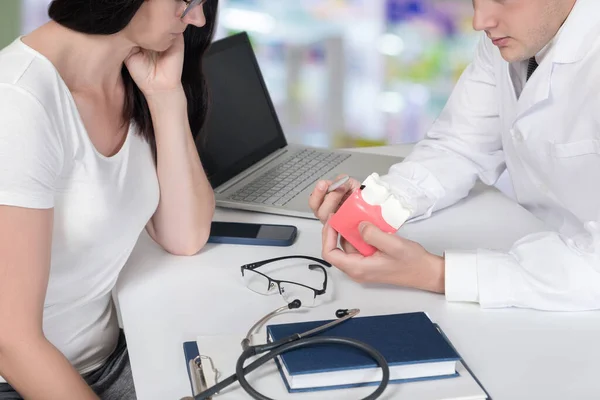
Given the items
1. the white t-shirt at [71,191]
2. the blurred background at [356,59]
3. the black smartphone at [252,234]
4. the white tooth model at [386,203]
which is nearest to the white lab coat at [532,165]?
the white tooth model at [386,203]

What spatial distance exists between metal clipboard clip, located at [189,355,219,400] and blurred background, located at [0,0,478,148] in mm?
2611

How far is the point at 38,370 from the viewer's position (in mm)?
1043

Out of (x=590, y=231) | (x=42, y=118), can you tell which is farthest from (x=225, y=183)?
(x=590, y=231)

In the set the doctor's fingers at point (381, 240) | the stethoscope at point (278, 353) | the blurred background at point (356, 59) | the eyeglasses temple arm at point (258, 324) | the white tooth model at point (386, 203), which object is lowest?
the blurred background at point (356, 59)

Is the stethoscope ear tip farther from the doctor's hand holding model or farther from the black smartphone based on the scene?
the black smartphone

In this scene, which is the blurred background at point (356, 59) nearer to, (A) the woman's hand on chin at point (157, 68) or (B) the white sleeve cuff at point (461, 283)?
(A) the woman's hand on chin at point (157, 68)

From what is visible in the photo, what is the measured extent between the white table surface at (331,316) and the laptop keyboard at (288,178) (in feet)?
0.45

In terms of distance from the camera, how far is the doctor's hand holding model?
124 centimetres

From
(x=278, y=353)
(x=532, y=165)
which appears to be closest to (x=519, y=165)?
(x=532, y=165)

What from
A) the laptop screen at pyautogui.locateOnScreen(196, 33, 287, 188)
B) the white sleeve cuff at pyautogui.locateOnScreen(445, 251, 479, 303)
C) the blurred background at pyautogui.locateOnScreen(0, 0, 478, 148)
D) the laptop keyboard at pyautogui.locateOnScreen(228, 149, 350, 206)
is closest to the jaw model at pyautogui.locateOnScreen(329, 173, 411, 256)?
the white sleeve cuff at pyautogui.locateOnScreen(445, 251, 479, 303)

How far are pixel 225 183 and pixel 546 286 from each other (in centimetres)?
72

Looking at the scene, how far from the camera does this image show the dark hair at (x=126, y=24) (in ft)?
3.79

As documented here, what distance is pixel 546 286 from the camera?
4.02 ft

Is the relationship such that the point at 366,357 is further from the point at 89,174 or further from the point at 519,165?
the point at 519,165
